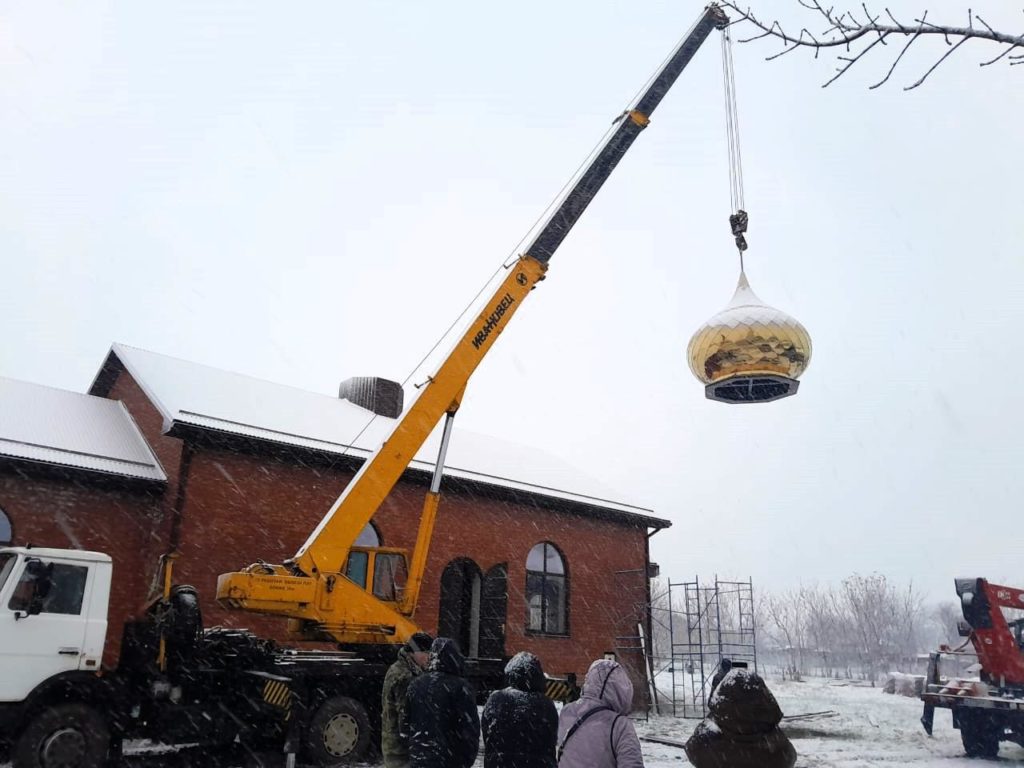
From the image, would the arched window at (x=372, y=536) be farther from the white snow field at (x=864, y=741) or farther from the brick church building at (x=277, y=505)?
the white snow field at (x=864, y=741)

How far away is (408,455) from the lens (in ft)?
35.6

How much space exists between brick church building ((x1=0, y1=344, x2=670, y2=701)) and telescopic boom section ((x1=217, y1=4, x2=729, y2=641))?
2.47 feet

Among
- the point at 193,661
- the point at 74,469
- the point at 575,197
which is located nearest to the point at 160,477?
the point at 74,469

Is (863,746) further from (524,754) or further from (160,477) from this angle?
(160,477)

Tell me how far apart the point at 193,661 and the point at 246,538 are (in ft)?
15.3

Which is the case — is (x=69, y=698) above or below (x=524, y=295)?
below

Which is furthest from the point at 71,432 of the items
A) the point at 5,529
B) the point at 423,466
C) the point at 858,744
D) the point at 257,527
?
the point at 858,744

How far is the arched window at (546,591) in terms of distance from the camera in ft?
59.4

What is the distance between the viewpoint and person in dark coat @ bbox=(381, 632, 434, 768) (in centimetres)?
615

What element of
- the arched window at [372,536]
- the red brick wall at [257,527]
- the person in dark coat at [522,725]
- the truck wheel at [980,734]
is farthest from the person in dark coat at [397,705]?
the truck wheel at [980,734]

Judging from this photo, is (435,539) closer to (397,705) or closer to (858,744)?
(858,744)

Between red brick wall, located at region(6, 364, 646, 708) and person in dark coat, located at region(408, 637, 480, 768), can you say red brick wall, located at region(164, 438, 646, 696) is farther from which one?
person in dark coat, located at region(408, 637, 480, 768)

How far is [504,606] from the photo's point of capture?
17.3 m

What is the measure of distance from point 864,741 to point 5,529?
1511 cm
